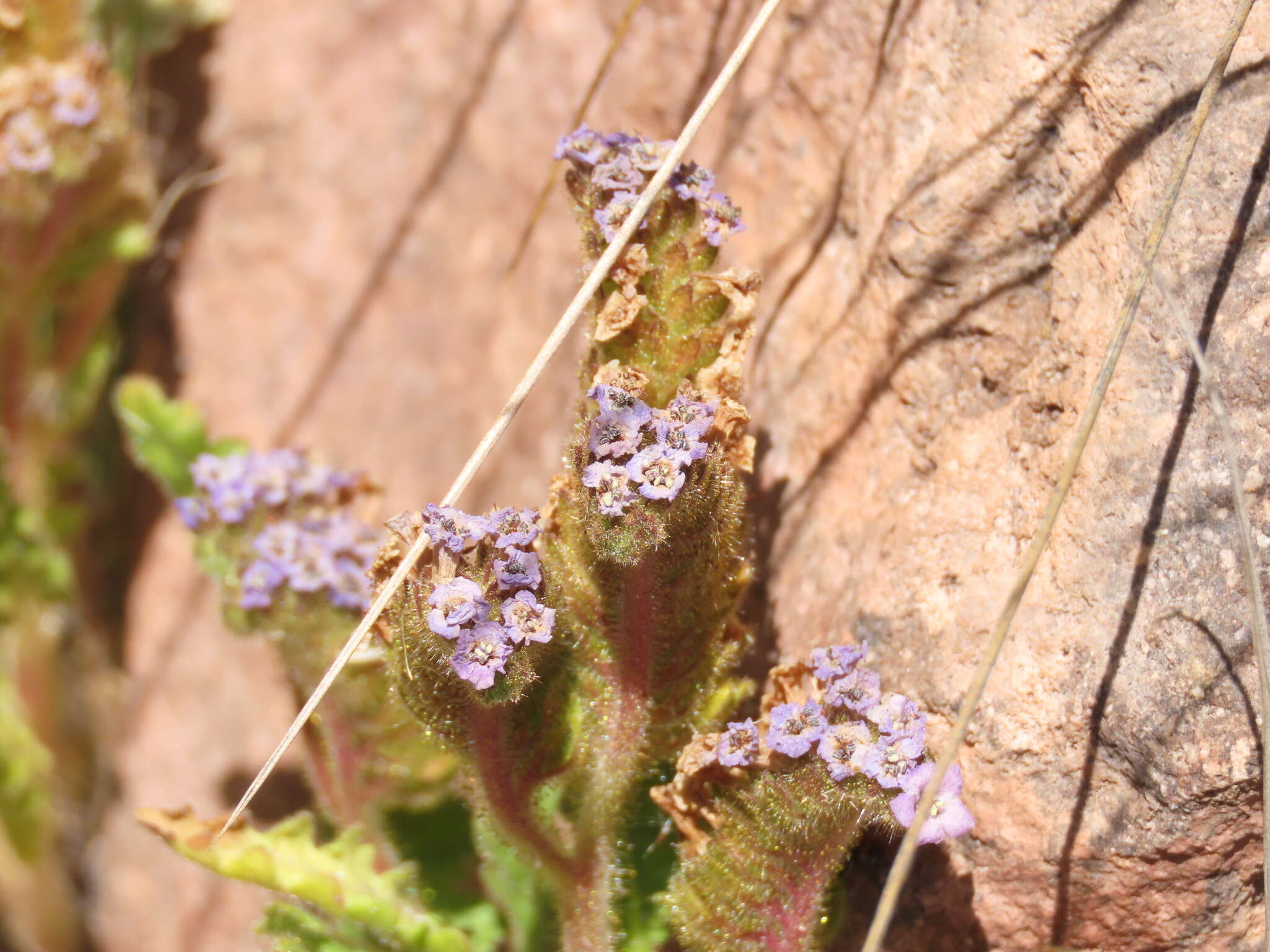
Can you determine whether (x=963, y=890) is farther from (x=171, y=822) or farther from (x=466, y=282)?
(x=466, y=282)

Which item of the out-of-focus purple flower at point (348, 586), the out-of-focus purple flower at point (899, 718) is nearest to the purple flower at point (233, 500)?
the out-of-focus purple flower at point (348, 586)

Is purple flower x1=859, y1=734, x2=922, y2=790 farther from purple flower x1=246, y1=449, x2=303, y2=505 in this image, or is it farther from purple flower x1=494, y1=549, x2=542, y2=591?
purple flower x1=246, y1=449, x2=303, y2=505

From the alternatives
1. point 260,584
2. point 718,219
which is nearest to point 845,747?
point 718,219

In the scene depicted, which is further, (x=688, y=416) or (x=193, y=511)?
(x=193, y=511)

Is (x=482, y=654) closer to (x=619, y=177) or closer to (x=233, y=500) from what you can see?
(x=619, y=177)

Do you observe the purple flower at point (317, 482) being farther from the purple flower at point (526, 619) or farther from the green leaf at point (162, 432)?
the purple flower at point (526, 619)

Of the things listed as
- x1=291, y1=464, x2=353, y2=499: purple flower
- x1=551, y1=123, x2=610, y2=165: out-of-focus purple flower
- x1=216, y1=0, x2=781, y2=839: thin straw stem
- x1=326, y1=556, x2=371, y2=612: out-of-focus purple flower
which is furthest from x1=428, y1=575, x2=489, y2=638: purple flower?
x1=291, y1=464, x2=353, y2=499: purple flower

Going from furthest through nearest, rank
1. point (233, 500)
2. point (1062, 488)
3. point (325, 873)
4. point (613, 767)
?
point (233, 500)
point (325, 873)
point (613, 767)
point (1062, 488)
